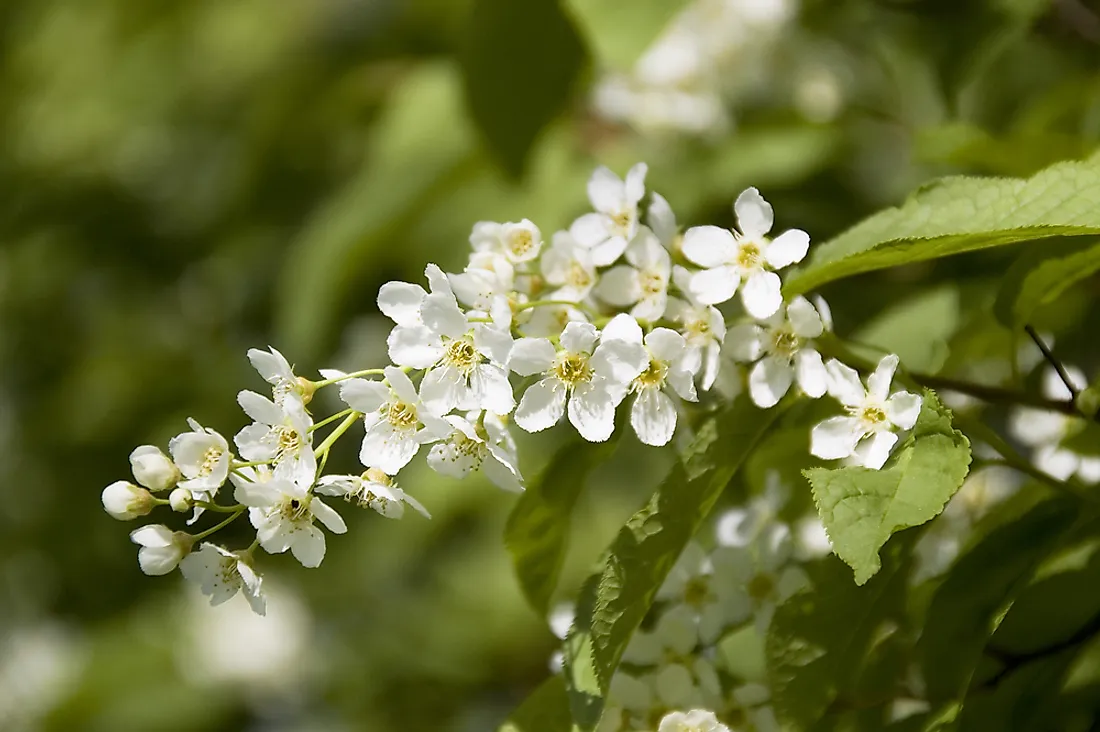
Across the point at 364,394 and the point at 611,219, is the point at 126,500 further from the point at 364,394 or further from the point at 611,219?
the point at 611,219

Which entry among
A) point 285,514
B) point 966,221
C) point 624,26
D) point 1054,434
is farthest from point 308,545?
point 624,26

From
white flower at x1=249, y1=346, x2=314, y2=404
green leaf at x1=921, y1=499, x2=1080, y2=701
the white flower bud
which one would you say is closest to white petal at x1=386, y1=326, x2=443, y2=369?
white flower at x1=249, y1=346, x2=314, y2=404

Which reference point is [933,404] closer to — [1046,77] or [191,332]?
[1046,77]

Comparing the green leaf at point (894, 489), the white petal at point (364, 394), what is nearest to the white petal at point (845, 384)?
the green leaf at point (894, 489)

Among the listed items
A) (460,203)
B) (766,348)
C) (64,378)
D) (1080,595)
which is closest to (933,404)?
(766,348)

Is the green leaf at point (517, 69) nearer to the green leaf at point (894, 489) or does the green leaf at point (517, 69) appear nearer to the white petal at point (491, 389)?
the white petal at point (491, 389)

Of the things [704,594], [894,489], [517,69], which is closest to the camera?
[894,489]
